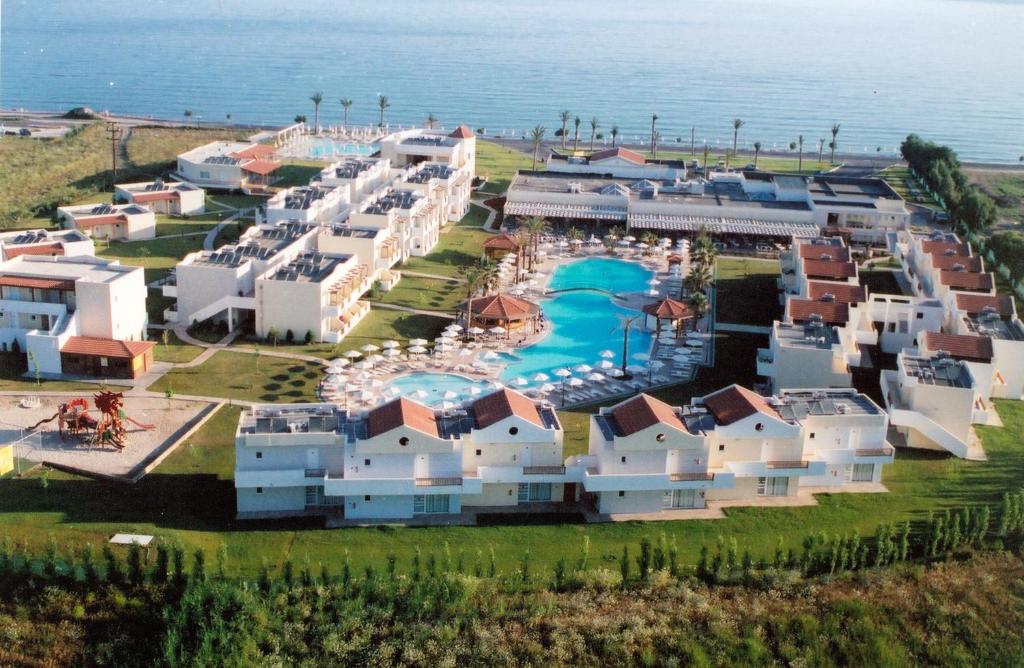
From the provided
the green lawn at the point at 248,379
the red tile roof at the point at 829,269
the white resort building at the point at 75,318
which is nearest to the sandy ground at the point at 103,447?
the green lawn at the point at 248,379

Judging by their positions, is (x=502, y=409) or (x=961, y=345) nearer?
(x=502, y=409)

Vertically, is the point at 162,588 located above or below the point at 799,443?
below

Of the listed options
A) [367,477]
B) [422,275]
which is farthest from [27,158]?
[367,477]

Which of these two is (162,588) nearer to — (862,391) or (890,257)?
(862,391)

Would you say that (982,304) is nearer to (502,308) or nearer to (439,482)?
(502,308)

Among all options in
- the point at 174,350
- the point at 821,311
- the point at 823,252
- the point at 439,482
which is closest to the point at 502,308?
the point at 821,311

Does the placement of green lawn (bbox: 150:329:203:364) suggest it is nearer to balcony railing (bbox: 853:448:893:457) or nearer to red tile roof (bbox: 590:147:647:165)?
balcony railing (bbox: 853:448:893:457)
